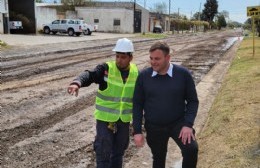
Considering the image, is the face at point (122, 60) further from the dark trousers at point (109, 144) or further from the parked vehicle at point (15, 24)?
the parked vehicle at point (15, 24)

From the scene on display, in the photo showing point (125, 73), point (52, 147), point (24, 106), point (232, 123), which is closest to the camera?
point (125, 73)

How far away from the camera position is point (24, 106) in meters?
9.88

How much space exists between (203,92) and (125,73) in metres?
8.33

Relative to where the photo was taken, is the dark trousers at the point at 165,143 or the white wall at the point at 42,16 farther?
the white wall at the point at 42,16

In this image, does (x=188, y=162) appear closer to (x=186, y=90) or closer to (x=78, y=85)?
(x=186, y=90)

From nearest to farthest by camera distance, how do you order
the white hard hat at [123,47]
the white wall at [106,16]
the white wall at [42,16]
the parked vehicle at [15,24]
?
the white hard hat at [123,47]
the parked vehicle at [15,24]
the white wall at [42,16]
the white wall at [106,16]

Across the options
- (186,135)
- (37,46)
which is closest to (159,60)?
(186,135)

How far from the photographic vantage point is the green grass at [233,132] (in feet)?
20.0

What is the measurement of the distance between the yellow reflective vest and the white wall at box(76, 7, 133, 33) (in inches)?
2584

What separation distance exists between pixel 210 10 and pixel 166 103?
Result: 158955 millimetres

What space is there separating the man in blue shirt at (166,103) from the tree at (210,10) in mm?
154160

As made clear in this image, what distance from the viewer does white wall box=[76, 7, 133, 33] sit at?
7006cm

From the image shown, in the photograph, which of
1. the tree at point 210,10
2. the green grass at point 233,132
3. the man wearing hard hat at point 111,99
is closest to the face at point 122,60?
the man wearing hard hat at point 111,99

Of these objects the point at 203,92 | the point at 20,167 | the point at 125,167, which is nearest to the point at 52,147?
the point at 20,167
